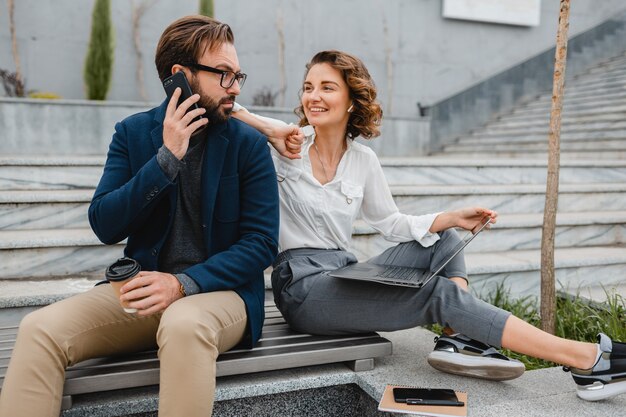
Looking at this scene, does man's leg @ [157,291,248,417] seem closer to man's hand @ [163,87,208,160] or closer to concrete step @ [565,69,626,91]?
man's hand @ [163,87,208,160]

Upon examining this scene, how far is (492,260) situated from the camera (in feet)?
10.8

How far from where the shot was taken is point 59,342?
1.52 m

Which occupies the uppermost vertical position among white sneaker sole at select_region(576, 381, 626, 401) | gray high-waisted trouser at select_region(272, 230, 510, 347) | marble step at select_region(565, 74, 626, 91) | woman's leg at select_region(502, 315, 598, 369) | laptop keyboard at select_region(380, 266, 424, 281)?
marble step at select_region(565, 74, 626, 91)

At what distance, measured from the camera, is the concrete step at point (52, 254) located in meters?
2.69

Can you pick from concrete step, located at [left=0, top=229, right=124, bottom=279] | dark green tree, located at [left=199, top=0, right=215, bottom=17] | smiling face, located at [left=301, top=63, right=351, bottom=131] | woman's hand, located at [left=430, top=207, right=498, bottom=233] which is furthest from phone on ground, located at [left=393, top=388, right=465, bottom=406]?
dark green tree, located at [left=199, top=0, right=215, bottom=17]

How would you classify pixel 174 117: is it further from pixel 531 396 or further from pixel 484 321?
pixel 531 396

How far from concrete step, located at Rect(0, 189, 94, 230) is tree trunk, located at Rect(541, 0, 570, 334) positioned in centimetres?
244

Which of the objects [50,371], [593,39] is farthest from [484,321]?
[593,39]

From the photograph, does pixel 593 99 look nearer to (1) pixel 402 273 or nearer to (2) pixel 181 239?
(1) pixel 402 273

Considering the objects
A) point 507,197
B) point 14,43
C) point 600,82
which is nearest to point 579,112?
point 600,82

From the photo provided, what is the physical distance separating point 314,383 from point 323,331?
0.19 m

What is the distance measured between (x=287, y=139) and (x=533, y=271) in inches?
77.7

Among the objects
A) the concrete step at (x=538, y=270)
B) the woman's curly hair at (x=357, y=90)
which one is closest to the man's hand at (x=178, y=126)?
the woman's curly hair at (x=357, y=90)

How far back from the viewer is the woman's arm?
2086 mm
